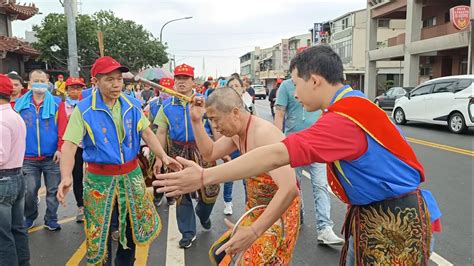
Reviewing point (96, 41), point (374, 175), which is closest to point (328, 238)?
point (374, 175)

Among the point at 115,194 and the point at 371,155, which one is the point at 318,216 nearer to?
the point at 115,194

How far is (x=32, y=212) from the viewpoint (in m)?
4.87

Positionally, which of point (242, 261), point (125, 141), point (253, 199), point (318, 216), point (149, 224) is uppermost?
point (125, 141)

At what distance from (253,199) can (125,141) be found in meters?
1.33

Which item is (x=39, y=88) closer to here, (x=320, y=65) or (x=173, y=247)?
(x=173, y=247)

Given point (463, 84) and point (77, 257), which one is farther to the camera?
point (463, 84)

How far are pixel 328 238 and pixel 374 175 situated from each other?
8.83 feet

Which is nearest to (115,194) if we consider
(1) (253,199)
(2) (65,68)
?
(1) (253,199)

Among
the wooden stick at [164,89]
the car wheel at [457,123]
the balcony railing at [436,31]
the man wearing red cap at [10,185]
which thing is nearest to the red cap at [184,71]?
the wooden stick at [164,89]

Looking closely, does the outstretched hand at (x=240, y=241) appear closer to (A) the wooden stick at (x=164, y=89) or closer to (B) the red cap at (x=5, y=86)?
(A) the wooden stick at (x=164, y=89)

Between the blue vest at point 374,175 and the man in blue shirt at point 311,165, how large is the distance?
251 centimetres

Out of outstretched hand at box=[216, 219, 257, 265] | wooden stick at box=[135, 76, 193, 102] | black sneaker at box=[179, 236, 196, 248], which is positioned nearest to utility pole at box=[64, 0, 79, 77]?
black sneaker at box=[179, 236, 196, 248]

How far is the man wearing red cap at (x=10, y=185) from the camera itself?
318cm

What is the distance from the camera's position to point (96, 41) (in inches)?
1288
